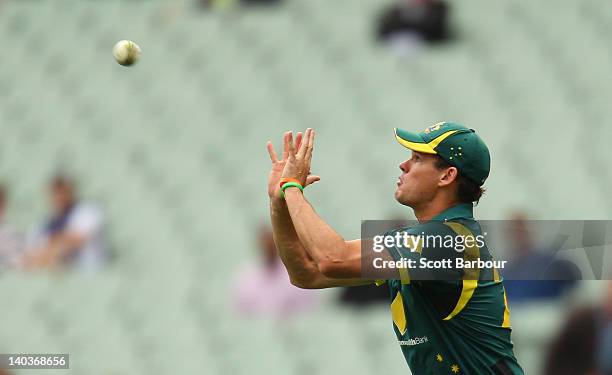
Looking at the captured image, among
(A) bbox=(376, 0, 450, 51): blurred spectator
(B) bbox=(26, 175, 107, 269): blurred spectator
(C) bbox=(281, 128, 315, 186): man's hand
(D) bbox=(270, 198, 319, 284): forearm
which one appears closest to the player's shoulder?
(C) bbox=(281, 128, 315, 186): man's hand

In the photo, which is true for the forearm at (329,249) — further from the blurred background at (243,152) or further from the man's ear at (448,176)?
the blurred background at (243,152)

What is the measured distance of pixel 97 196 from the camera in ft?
37.5

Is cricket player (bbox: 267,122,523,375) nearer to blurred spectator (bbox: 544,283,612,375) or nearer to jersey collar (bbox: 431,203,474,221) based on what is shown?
jersey collar (bbox: 431,203,474,221)

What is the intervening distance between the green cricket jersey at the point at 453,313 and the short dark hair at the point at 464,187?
0.49 feet

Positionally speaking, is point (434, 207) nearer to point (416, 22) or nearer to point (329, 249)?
point (329, 249)

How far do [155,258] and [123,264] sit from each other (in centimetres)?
28

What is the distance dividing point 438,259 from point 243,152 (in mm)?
7108

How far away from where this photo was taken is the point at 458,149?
4559 mm

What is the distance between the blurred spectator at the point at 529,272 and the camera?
7.87 metres

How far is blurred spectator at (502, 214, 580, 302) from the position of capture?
7.87 metres

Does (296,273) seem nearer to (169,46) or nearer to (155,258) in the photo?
(155,258)

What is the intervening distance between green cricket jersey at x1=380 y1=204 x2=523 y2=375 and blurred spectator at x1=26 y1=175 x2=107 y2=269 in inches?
238

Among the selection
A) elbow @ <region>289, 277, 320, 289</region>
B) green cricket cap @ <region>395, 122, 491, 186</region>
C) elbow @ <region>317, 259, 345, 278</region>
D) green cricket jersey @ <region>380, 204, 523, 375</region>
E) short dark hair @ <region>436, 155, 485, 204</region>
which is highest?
green cricket cap @ <region>395, 122, 491, 186</region>

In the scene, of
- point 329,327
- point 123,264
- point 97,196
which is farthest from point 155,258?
point 329,327
